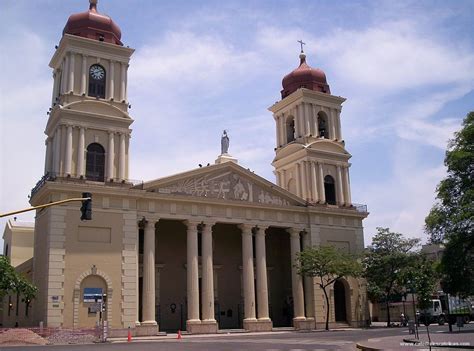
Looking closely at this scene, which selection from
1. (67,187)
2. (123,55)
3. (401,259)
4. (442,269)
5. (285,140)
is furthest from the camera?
(285,140)

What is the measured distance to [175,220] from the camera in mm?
49094

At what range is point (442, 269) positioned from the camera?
119 feet

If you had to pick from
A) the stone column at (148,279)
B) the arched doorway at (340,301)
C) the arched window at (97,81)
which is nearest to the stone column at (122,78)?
the arched window at (97,81)

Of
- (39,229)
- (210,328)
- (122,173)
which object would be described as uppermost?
(122,173)

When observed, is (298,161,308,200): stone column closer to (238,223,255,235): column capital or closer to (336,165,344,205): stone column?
(336,165,344,205): stone column

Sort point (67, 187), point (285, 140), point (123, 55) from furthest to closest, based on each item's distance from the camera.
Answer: point (285, 140), point (123, 55), point (67, 187)

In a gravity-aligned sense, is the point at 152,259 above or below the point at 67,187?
below

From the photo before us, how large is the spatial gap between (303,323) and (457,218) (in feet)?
69.0

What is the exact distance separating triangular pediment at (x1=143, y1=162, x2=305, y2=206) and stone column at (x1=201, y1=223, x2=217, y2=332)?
11.1 ft

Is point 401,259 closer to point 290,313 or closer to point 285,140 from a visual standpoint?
point 290,313

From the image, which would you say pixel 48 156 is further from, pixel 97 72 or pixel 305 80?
pixel 305 80

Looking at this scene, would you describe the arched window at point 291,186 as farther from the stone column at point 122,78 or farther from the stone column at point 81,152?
the stone column at point 81,152

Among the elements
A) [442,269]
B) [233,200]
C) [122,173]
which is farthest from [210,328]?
[442,269]

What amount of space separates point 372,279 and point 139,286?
74.2 ft
